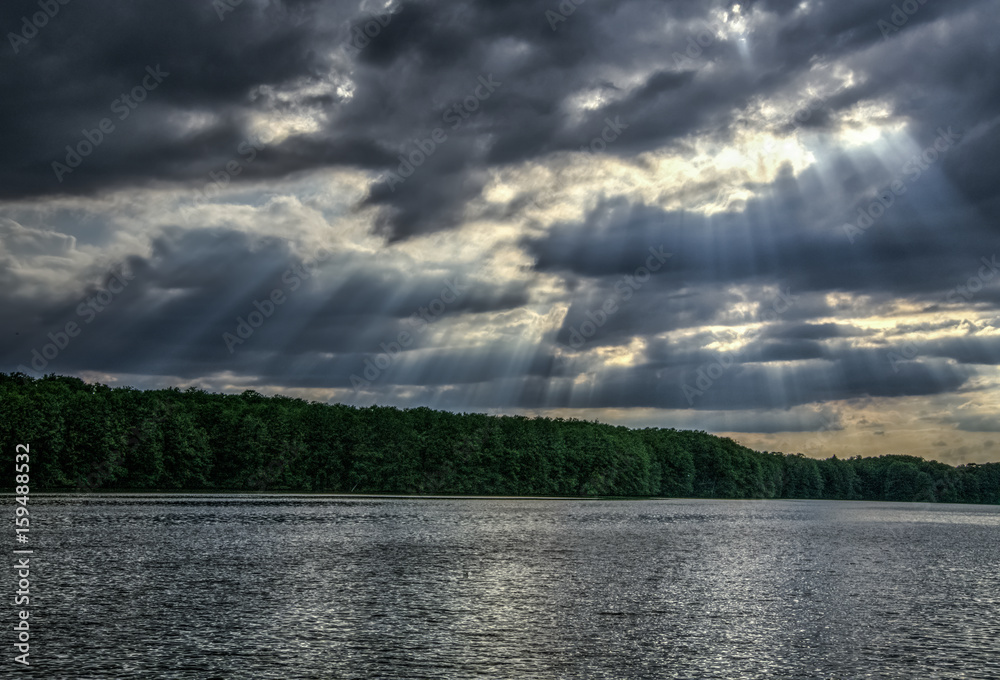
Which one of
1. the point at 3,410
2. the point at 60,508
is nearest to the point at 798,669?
the point at 60,508

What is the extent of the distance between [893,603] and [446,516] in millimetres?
79043

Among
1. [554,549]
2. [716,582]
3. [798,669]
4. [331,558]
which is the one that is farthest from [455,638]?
[554,549]

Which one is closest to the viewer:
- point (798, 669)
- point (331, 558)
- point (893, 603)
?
point (798, 669)

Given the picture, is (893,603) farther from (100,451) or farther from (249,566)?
(100,451)

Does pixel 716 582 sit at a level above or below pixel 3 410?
below

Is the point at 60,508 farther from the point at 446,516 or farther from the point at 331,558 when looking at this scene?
the point at 331,558

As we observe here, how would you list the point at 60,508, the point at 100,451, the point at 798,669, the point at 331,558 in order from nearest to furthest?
the point at 798,669, the point at 331,558, the point at 60,508, the point at 100,451

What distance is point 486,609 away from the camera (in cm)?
3847

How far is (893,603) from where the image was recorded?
4416cm

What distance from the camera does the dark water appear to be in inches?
1107

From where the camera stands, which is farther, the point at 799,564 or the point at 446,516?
the point at 446,516

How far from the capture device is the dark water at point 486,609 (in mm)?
28109

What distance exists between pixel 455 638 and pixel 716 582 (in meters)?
23.9

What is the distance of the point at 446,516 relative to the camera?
4643 inches
